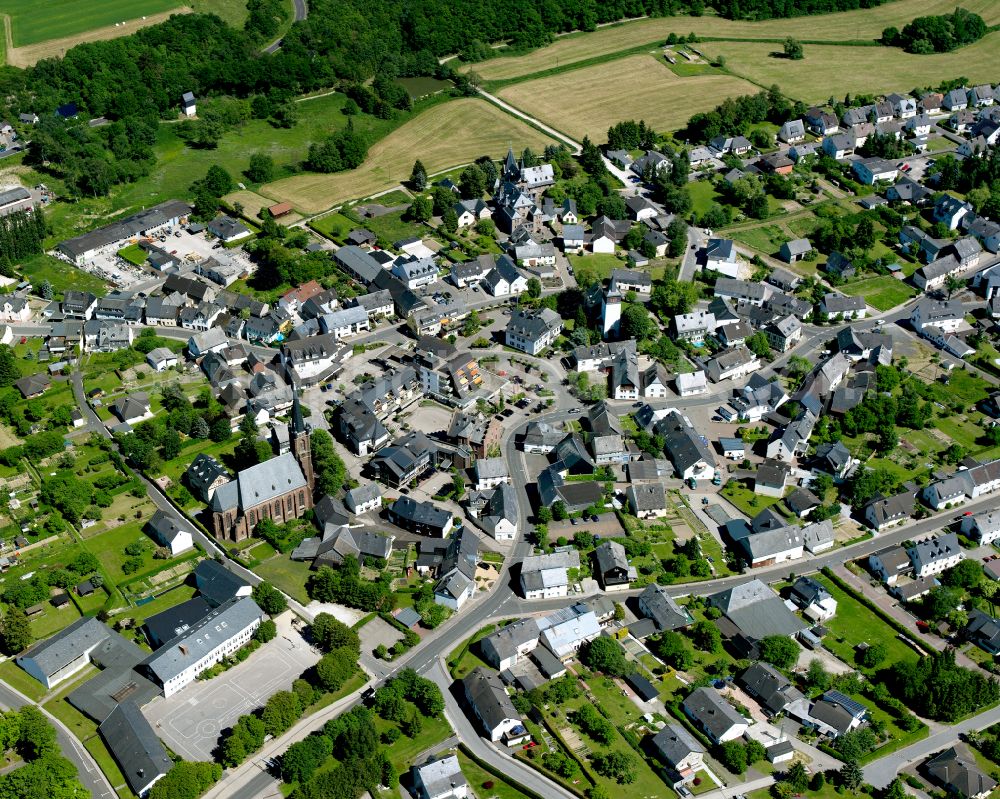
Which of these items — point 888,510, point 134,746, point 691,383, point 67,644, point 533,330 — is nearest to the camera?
point 134,746

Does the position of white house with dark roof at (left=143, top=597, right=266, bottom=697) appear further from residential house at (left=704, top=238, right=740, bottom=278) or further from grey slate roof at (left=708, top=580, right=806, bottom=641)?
residential house at (left=704, top=238, right=740, bottom=278)

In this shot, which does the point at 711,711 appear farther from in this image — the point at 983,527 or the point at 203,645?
the point at 203,645

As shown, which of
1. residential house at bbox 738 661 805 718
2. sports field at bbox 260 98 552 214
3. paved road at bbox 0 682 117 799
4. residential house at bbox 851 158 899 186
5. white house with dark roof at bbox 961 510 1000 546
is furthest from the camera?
sports field at bbox 260 98 552 214

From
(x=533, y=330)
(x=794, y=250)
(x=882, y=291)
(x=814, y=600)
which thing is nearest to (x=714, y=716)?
(x=814, y=600)

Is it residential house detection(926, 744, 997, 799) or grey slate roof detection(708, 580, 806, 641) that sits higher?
grey slate roof detection(708, 580, 806, 641)

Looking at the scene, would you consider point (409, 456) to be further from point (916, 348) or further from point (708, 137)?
point (708, 137)

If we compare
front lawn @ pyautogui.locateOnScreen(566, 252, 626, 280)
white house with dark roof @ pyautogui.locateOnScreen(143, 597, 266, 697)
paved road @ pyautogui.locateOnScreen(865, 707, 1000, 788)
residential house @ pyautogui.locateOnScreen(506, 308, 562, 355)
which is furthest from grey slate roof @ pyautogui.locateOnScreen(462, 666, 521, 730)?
front lawn @ pyautogui.locateOnScreen(566, 252, 626, 280)

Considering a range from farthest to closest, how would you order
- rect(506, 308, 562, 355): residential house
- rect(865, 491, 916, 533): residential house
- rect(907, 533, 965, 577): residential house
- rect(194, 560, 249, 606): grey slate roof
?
rect(506, 308, 562, 355): residential house
rect(865, 491, 916, 533): residential house
rect(907, 533, 965, 577): residential house
rect(194, 560, 249, 606): grey slate roof

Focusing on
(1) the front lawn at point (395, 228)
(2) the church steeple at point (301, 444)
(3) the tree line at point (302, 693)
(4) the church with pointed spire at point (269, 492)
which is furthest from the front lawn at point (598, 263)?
(3) the tree line at point (302, 693)
